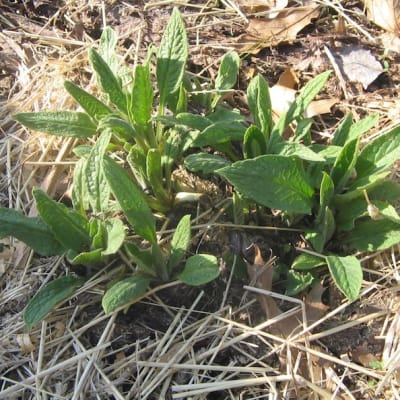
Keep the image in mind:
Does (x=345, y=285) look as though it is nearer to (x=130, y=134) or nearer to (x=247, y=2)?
(x=130, y=134)

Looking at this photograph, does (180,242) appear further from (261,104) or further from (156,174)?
(261,104)

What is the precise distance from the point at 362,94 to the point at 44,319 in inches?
56.2

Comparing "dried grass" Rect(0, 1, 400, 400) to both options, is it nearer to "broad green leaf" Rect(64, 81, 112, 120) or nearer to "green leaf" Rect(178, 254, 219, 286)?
"green leaf" Rect(178, 254, 219, 286)

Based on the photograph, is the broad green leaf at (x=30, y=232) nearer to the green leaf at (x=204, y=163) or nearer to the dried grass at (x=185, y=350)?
the dried grass at (x=185, y=350)

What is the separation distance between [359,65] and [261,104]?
608 mm

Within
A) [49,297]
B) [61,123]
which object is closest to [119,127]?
[61,123]

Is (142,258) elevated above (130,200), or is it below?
below

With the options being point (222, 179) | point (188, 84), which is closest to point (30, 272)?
point (222, 179)

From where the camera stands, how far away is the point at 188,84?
2047 mm

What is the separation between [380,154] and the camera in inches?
68.8

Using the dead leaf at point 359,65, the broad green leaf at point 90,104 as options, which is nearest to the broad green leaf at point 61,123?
the broad green leaf at point 90,104

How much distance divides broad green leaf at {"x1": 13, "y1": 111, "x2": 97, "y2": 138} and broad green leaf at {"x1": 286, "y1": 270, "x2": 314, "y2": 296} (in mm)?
838

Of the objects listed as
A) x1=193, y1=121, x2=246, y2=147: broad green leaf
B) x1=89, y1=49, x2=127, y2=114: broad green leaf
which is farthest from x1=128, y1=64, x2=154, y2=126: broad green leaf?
x1=193, y1=121, x2=246, y2=147: broad green leaf

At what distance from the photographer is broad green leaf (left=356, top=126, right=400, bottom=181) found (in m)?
1.72
